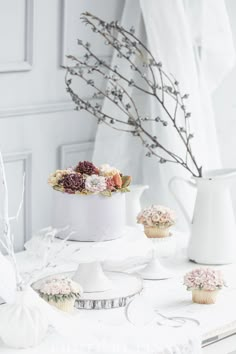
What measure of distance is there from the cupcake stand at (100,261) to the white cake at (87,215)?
0.02 m

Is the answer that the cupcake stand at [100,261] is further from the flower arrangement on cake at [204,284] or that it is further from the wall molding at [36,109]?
the wall molding at [36,109]

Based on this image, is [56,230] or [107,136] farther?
[107,136]

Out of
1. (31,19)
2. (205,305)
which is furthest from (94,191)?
(31,19)

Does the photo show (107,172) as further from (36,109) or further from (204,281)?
(36,109)

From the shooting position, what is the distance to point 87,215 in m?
2.26

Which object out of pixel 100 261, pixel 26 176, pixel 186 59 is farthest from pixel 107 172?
pixel 186 59

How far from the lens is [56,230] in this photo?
217cm

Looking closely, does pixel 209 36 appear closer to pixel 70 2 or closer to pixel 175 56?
pixel 175 56

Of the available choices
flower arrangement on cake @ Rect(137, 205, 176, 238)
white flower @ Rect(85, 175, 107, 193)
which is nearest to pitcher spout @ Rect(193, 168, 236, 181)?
flower arrangement on cake @ Rect(137, 205, 176, 238)

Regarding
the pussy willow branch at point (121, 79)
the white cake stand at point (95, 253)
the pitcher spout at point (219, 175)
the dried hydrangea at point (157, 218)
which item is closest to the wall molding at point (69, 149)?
the pussy willow branch at point (121, 79)

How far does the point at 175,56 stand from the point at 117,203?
755 mm

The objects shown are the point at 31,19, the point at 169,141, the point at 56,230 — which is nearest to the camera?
the point at 56,230

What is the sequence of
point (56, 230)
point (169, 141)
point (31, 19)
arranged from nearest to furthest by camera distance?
point (56, 230), point (31, 19), point (169, 141)

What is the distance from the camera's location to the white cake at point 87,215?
7.41 ft
